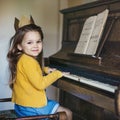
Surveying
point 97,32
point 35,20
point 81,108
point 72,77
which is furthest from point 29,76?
point 35,20

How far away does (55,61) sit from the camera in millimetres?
2576

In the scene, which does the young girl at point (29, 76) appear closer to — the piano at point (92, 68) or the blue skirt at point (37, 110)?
the blue skirt at point (37, 110)

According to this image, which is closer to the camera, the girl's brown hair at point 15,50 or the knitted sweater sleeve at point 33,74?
the knitted sweater sleeve at point 33,74

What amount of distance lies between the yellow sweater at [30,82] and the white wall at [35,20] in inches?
68.9

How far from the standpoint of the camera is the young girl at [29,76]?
177 centimetres

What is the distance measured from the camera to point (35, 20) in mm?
3652

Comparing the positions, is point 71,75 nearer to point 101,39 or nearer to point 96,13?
point 101,39

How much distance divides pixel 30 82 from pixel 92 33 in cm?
72

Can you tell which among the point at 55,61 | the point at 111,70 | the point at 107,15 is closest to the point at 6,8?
the point at 55,61

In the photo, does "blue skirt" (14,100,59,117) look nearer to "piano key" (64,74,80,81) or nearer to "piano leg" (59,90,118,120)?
"piano key" (64,74,80,81)

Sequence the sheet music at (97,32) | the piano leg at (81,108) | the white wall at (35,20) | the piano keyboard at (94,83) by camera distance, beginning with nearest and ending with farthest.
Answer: the piano keyboard at (94,83)
the sheet music at (97,32)
the piano leg at (81,108)
the white wall at (35,20)

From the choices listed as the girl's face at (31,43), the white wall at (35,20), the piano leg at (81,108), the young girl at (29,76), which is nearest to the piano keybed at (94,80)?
the young girl at (29,76)

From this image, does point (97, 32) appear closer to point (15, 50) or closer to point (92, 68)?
point (92, 68)

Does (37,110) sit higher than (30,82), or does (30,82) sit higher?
(30,82)
